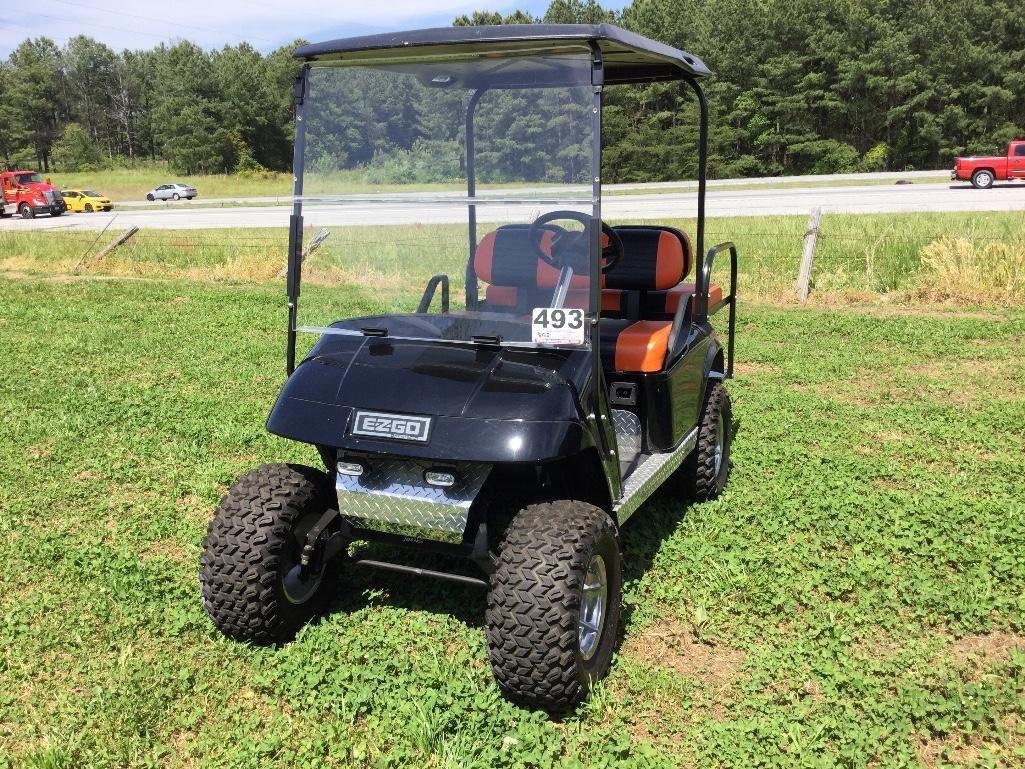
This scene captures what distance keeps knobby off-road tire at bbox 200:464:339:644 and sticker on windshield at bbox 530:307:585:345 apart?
1.08m

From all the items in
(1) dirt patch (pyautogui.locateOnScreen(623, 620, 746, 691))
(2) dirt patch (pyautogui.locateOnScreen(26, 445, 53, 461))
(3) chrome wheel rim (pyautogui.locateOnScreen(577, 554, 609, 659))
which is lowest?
(1) dirt patch (pyautogui.locateOnScreen(623, 620, 746, 691))

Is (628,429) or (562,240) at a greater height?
(562,240)

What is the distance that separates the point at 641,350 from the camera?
155 inches

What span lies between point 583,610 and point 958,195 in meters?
26.4

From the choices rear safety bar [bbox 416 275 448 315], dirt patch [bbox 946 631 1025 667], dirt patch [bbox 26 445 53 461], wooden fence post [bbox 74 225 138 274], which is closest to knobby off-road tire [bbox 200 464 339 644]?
rear safety bar [bbox 416 275 448 315]

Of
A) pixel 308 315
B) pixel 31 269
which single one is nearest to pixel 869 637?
pixel 308 315

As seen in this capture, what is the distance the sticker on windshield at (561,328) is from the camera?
10.1 feet

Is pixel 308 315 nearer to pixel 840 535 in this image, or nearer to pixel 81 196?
pixel 840 535

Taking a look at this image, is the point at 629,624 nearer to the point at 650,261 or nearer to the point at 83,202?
the point at 650,261

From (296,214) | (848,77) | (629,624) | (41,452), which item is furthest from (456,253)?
(848,77)

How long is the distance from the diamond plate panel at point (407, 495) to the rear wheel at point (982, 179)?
29.5m

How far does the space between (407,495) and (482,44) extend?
158 cm

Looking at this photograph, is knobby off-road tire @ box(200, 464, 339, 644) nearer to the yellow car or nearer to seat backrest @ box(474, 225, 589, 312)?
seat backrest @ box(474, 225, 589, 312)

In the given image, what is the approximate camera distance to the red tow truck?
32312 mm
